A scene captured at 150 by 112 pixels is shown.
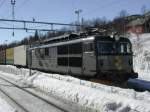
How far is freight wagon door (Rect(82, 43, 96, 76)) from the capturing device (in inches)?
723

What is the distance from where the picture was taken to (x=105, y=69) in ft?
60.3

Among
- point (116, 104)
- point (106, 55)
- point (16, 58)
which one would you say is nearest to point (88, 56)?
point (106, 55)

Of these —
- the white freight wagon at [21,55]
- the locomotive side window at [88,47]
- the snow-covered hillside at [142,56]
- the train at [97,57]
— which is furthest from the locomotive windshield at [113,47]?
the white freight wagon at [21,55]

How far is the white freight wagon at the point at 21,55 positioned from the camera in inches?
1665

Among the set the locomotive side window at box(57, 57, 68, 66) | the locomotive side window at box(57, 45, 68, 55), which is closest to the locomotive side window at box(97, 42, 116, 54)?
the locomotive side window at box(57, 45, 68, 55)

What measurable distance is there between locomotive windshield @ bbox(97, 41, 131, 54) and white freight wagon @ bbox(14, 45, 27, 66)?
23.4m

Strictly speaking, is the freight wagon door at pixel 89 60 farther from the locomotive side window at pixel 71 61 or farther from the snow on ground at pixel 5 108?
the snow on ground at pixel 5 108

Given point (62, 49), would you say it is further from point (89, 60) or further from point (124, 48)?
point (124, 48)

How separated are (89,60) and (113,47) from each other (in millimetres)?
1628

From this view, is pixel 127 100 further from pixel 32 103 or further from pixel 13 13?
pixel 13 13

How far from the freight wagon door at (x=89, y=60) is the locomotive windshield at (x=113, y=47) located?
0.48 metres

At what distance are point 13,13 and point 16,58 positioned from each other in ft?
56.1

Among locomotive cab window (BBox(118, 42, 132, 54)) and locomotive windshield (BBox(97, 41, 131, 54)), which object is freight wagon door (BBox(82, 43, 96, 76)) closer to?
locomotive windshield (BBox(97, 41, 131, 54))

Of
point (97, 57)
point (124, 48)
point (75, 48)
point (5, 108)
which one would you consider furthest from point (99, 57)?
point (5, 108)
